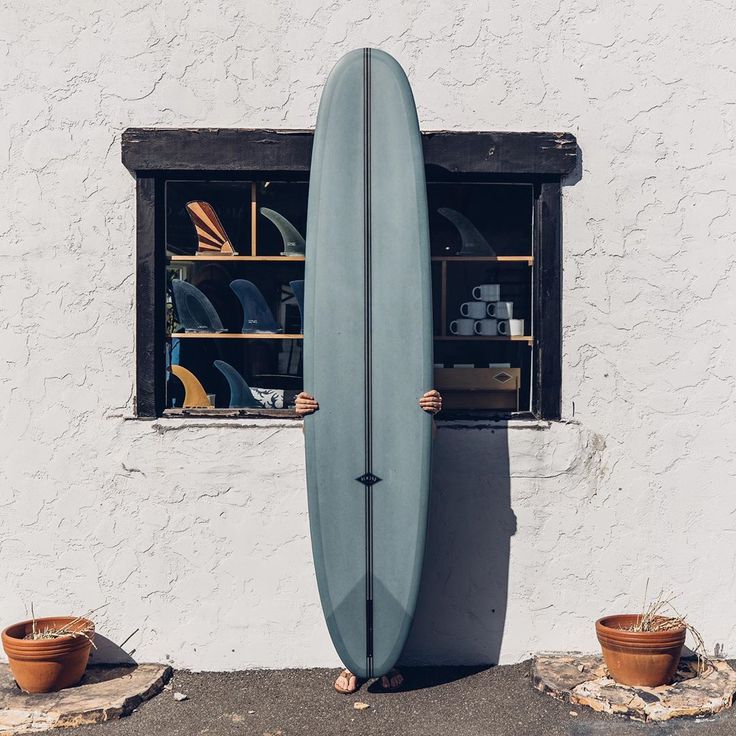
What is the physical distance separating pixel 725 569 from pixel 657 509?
0.41 meters

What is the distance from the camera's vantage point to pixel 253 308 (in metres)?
4.32

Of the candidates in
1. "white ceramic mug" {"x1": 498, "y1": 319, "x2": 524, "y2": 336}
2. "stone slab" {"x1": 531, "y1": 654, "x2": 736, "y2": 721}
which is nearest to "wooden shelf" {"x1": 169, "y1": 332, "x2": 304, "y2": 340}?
"white ceramic mug" {"x1": 498, "y1": 319, "x2": 524, "y2": 336}

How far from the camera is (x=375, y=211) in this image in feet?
12.7

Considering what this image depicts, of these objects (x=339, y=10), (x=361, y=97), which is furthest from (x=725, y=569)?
(x=339, y=10)

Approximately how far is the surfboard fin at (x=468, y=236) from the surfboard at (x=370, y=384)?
44cm

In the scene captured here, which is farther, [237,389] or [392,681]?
[237,389]

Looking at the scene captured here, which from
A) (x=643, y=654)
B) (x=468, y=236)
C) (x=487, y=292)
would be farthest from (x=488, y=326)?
(x=643, y=654)

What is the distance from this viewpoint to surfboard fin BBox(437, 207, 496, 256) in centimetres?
428

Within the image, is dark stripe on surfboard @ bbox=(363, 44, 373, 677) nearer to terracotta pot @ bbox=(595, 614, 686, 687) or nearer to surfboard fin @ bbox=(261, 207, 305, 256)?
surfboard fin @ bbox=(261, 207, 305, 256)

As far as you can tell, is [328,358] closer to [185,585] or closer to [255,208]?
[255,208]

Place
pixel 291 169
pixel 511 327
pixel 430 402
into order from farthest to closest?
pixel 511 327 < pixel 291 169 < pixel 430 402

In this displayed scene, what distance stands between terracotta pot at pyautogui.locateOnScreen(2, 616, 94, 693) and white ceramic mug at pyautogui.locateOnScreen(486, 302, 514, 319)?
2281mm

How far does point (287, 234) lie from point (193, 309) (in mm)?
560

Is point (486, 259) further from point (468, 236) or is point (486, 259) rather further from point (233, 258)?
point (233, 258)
